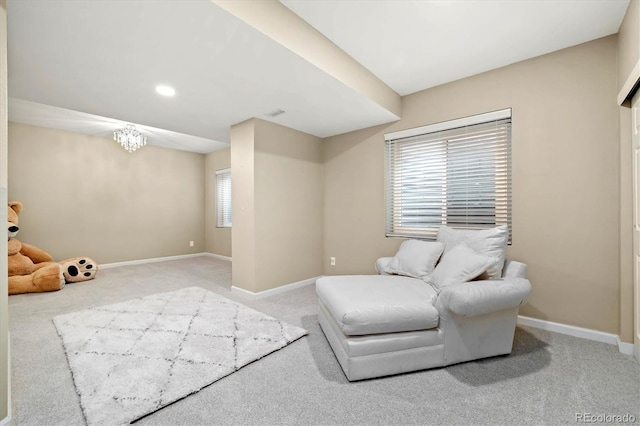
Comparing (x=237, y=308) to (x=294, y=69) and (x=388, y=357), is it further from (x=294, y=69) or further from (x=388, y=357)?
(x=294, y=69)

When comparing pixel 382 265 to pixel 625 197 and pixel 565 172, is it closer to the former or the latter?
pixel 565 172

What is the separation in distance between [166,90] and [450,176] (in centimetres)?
312

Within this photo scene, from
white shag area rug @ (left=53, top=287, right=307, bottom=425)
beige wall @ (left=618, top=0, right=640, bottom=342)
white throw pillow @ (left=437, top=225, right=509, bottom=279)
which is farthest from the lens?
white throw pillow @ (left=437, top=225, right=509, bottom=279)

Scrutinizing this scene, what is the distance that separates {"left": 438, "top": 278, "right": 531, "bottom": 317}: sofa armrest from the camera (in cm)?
177

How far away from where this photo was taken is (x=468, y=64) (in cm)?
272

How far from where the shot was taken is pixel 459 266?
7.29 feet

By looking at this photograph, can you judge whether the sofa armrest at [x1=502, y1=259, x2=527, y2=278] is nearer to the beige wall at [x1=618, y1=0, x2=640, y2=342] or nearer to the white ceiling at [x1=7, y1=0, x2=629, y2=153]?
the beige wall at [x1=618, y1=0, x2=640, y2=342]

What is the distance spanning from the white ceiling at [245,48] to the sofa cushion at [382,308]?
1.86 m

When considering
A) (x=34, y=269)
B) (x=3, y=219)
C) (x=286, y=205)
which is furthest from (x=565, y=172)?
(x=34, y=269)

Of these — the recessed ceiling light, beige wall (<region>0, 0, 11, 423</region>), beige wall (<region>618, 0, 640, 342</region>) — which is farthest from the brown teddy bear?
beige wall (<region>618, 0, 640, 342</region>)

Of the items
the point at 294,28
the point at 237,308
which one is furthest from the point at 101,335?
the point at 294,28

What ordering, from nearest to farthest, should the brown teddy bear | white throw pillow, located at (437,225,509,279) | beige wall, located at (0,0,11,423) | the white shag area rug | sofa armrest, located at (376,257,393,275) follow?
beige wall, located at (0,0,11,423)
the white shag area rug
white throw pillow, located at (437,225,509,279)
sofa armrest, located at (376,257,393,275)
the brown teddy bear

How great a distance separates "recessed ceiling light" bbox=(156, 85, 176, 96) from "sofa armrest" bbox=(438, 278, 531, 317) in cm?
296

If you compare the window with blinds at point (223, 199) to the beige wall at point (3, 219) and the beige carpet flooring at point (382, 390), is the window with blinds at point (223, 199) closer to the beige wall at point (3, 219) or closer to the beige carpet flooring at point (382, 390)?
the beige carpet flooring at point (382, 390)
